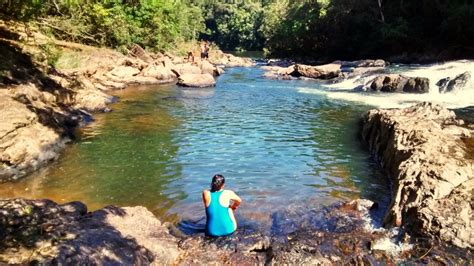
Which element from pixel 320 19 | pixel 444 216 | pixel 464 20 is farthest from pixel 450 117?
pixel 320 19

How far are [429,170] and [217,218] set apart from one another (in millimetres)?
4060

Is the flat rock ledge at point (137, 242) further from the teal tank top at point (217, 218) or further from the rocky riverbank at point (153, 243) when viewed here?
the teal tank top at point (217, 218)

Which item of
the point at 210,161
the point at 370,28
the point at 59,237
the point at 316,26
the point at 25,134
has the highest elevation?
the point at 316,26

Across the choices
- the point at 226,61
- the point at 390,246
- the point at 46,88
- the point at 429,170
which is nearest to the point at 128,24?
the point at 46,88

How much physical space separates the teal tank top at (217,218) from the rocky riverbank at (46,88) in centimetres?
554

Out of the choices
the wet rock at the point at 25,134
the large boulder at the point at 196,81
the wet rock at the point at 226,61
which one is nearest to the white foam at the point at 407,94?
the large boulder at the point at 196,81

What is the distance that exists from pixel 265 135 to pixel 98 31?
66.3ft

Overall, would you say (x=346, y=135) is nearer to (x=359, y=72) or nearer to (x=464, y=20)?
(x=359, y=72)

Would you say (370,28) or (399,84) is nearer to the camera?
(399,84)

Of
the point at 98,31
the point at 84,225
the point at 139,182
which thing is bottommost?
the point at 139,182

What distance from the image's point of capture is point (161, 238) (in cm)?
672

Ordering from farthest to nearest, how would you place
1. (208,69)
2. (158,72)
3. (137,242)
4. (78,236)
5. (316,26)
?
(316,26) → (208,69) → (158,72) → (137,242) → (78,236)

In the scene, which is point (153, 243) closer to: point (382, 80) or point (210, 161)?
point (210, 161)

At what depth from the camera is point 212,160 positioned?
39.0 ft
